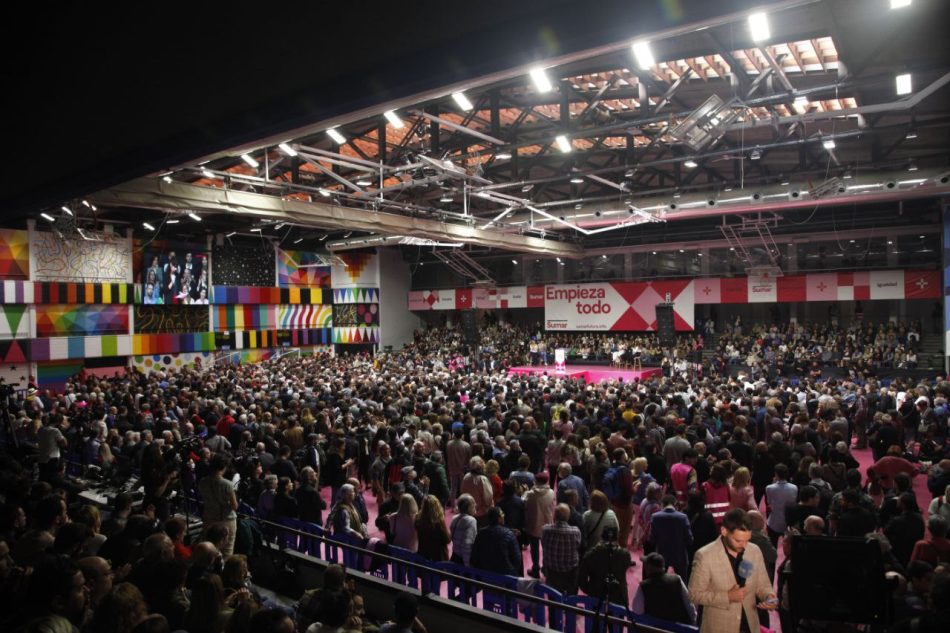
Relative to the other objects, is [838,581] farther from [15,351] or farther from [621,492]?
[15,351]

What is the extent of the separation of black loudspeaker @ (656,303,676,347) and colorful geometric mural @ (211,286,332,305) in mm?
15470

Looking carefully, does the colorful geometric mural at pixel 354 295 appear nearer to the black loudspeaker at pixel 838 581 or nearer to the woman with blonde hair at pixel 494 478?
the woman with blonde hair at pixel 494 478

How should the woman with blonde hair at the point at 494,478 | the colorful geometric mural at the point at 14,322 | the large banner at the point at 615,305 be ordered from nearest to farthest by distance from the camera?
the woman with blonde hair at the point at 494,478 < the colorful geometric mural at the point at 14,322 < the large banner at the point at 615,305

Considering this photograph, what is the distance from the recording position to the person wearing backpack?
19.9ft

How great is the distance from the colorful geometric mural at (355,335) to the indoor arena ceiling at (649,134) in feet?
30.8

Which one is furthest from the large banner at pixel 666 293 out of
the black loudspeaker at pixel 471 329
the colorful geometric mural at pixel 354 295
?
the colorful geometric mural at pixel 354 295

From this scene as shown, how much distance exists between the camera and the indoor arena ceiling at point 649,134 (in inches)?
273

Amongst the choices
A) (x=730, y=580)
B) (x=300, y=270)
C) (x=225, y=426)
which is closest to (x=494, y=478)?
(x=730, y=580)

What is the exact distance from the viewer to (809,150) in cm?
1420

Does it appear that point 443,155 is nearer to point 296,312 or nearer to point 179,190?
point 179,190

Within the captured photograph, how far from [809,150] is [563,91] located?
802 centimetres

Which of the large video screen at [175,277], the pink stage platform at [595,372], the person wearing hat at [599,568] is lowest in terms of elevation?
the pink stage platform at [595,372]

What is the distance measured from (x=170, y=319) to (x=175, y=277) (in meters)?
1.70

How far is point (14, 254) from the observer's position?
18.8 meters
